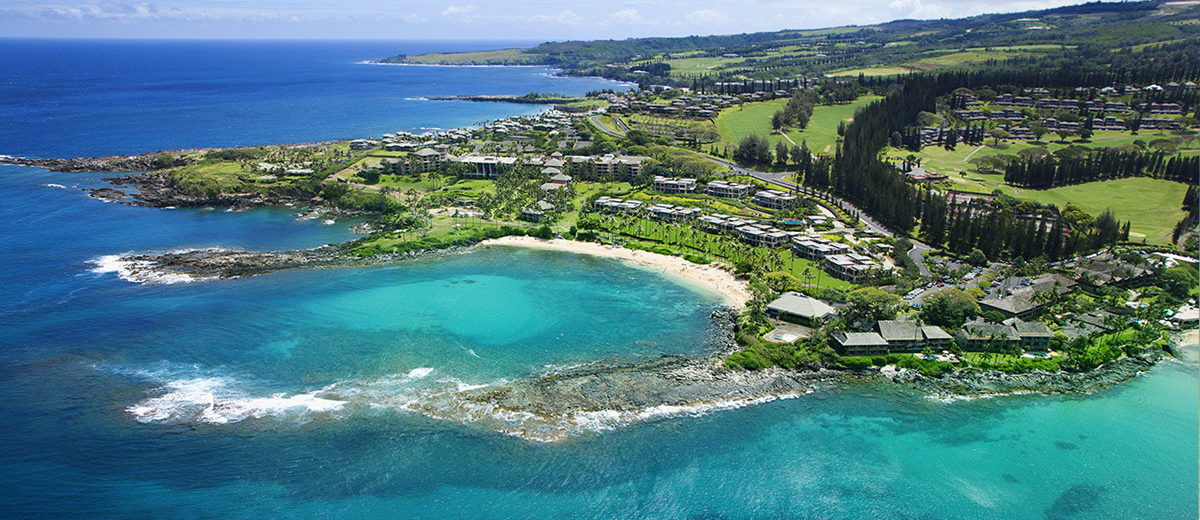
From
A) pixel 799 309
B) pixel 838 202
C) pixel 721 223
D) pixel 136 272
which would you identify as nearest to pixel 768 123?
pixel 838 202

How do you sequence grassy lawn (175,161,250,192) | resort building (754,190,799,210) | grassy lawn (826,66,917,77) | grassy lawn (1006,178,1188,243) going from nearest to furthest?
1. grassy lawn (1006,178,1188,243)
2. resort building (754,190,799,210)
3. grassy lawn (175,161,250,192)
4. grassy lawn (826,66,917,77)

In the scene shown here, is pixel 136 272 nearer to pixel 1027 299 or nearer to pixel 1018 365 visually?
pixel 1018 365

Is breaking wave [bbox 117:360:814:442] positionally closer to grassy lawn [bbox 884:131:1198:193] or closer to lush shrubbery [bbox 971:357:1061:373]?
lush shrubbery [bbox 971:357:1061:373]

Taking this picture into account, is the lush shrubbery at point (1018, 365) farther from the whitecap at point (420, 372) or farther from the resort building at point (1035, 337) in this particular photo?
the whitecap at point (420, 372)

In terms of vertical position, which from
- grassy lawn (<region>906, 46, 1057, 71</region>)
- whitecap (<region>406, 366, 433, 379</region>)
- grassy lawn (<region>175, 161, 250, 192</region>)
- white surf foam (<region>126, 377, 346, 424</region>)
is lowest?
whitecap (<region>406, 366, 433, 379</region>)

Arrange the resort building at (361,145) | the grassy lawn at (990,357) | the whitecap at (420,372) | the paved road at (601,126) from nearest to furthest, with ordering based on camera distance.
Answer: the whitecap at (420,372) → the grassy lawn at (990,357) → the resort building at (361,145) → the paved road at (601,126)

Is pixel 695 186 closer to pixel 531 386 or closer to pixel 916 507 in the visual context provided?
pixel 531 386

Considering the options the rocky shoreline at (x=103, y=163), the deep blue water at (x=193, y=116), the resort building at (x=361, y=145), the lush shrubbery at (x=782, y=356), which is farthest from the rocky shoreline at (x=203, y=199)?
the lush shrubbery at (x=782, y=356)

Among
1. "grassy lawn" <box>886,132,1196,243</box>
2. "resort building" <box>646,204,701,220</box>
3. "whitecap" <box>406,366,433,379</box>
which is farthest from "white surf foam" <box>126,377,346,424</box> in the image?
"grassy lawn" <box>886,132,1196,243</box>
